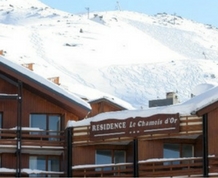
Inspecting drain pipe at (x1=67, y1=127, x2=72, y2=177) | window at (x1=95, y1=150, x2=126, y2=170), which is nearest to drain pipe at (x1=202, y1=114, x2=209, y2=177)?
window at (x1=95, y1=150, x2=126, y2=170)

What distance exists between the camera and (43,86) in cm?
5188

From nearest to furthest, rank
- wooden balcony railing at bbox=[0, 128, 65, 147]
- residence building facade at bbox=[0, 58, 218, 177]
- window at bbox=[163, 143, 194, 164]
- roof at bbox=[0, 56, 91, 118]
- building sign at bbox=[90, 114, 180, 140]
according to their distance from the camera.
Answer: residence building facade at bbox=[0, 58, 218, 177] < building sign at bbox=[90, 114, 180, 140] < window at bbox=[163, 143, 194, 164] < wooden balcony railing at bbox=[0, 128, 65, 147] < roof at bbox=[0, 56, 91, 118]

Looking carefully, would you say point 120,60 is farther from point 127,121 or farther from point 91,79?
point 127,121

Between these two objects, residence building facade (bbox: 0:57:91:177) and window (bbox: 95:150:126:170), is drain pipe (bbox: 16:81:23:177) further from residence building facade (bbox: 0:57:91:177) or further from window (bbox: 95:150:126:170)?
window (bbox: 95:150:126:170)

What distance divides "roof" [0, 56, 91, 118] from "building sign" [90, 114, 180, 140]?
176cm

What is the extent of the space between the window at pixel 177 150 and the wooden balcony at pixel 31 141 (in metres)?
5.05

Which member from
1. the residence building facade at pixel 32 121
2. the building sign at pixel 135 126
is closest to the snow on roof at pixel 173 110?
the building sign at pixel 135 126

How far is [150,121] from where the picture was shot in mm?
48625

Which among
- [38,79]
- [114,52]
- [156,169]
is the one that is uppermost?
[114,52]

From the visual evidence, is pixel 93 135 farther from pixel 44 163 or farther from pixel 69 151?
pixel 44 163

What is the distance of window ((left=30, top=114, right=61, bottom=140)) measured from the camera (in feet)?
173

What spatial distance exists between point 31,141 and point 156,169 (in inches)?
253

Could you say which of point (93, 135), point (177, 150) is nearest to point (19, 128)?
point (93, 135)

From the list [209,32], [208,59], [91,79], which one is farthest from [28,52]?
[209,32]
